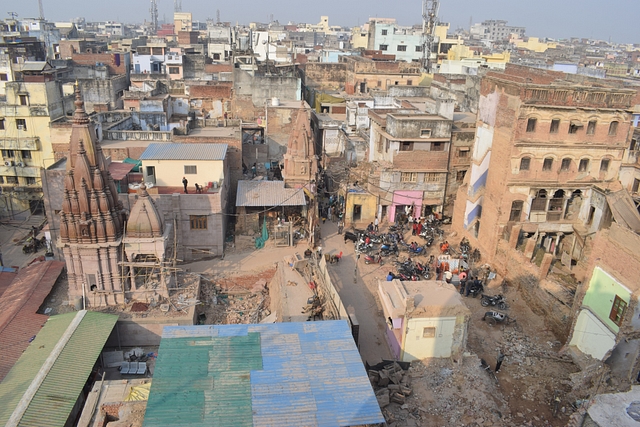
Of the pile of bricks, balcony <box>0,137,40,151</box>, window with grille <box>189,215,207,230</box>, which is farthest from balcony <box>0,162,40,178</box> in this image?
the pile of bricks

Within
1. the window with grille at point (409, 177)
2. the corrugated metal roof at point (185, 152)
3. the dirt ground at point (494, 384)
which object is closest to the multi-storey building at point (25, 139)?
the corrugated metal roof at point (185, 152)

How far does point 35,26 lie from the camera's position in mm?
92500

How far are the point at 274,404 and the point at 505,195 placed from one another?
1854 cm

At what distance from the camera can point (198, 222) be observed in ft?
91.4

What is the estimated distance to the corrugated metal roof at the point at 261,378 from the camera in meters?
13.9

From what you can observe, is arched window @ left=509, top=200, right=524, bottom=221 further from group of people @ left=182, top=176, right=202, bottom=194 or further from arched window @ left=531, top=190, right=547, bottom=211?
group of people @ left=182, top=176, right=202, bottom=194

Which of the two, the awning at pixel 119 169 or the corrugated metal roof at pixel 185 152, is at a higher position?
the corrugated metal roof at pixel 185 152

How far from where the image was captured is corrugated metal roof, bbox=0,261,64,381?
19312mm

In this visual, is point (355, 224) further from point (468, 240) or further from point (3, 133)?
point (3, 133)

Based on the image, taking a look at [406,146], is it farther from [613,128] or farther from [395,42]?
[395,42]

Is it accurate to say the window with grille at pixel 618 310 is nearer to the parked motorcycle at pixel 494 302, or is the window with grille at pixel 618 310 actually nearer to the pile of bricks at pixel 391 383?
the parked motorcycle at pixel 494 302

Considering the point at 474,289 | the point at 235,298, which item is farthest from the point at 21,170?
the point at 474,289

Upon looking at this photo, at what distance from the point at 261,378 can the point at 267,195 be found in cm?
1663

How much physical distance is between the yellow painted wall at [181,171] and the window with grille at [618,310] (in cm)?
2046
